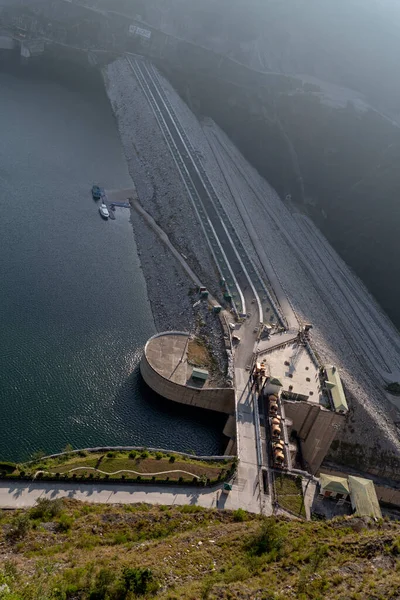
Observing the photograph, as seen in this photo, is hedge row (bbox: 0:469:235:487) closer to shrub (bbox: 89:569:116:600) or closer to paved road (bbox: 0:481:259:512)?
paved road (bbox: 0:481:259:512)

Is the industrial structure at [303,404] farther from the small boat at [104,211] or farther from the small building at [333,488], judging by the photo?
the small boat at [104,211]

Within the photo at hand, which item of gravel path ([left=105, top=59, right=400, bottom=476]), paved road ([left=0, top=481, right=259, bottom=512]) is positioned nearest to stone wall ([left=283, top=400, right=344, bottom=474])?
gravel path ([left=105, top=59, right=400, bottom=476])

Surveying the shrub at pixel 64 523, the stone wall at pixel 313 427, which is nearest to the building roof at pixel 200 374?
the stone wall at pixel 313 427

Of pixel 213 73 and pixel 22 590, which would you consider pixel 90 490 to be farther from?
pixel 213 73

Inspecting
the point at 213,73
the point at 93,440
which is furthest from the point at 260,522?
the point at 213,73

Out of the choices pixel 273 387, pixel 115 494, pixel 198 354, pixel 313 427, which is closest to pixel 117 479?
pixel 115 494

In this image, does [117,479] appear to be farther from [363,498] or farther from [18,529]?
[363,498]

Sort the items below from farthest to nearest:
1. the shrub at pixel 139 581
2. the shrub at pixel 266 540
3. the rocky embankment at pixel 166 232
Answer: the rocky embankment at pixel 166 232 < the shrub at pixel 266 540 < the shrub at pixel 139 581
